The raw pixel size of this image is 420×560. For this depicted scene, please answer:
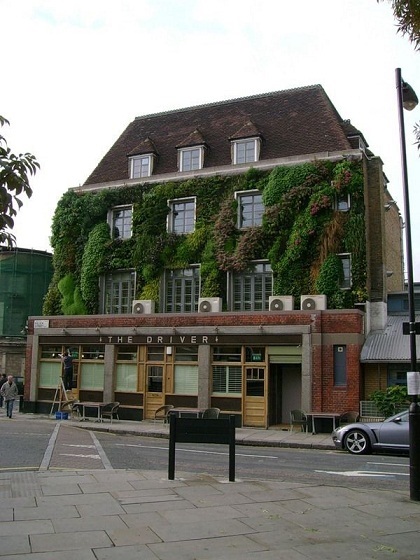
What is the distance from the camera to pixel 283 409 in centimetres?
2525

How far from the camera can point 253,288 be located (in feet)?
86.4

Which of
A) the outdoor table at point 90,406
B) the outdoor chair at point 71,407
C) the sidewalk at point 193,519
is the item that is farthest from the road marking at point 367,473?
the outdoor chair at point 71,407

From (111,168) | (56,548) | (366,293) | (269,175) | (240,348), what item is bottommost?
(56,548)

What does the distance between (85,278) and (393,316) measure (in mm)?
13997

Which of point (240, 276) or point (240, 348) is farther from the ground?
point (240, 276)

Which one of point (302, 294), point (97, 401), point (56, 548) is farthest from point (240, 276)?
point (56, 548)

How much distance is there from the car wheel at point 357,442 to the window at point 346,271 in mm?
8587

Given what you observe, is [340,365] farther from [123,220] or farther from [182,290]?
[123,220]

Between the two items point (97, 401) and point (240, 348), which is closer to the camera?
point (240, 348)

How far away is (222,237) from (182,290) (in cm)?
302

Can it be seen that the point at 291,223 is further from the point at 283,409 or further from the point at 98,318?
the point at 98,318

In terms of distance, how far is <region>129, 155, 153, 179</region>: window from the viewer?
30500 millimetres

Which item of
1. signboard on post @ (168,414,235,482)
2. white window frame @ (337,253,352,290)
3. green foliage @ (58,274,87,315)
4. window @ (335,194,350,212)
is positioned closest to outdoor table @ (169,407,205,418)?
white window frame @ (337,253,352,290)

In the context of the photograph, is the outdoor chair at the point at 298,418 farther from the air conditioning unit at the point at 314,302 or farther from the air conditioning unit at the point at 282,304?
the air conditioning unit at the point at 282,304
